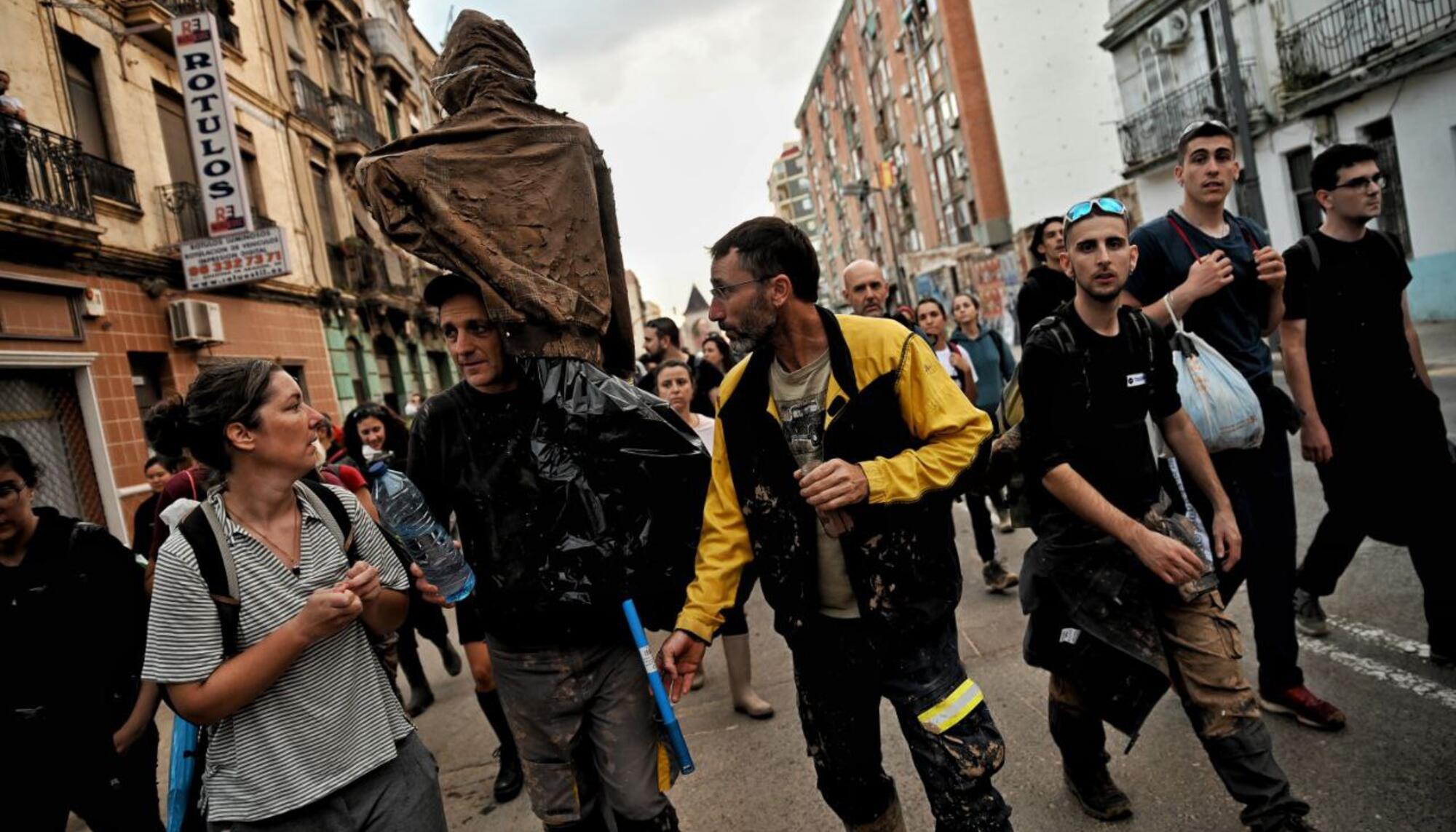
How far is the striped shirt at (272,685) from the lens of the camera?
185 cm

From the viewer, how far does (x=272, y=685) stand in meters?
1.95

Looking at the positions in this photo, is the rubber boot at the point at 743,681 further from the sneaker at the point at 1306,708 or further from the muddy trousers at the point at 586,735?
the sneaker at the point at 1306,708

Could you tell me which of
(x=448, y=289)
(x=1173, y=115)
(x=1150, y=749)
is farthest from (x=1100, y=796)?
(x=1173, y=115)

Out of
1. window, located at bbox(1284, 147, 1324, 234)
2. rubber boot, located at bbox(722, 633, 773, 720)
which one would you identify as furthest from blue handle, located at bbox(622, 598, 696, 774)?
window, located at bbox(1284, 147, 1324, 234)

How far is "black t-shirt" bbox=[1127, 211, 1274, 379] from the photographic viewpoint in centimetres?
318

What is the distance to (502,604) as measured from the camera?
2383 mm

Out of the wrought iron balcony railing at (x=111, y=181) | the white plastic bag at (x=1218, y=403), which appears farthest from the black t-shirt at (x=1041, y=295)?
the wrought iron balcony railing at (x=111, y=181)

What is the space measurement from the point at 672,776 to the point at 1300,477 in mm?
6234

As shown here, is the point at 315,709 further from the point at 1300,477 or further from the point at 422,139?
the point at 1300,477

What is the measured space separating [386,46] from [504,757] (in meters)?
25.4

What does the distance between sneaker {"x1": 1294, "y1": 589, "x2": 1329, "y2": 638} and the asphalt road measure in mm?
83

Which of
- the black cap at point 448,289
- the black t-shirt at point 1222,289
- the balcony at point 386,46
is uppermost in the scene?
the balcony at point 386,46

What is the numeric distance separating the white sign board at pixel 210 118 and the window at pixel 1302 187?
2000 centimetres

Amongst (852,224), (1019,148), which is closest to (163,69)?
(1019,148)
